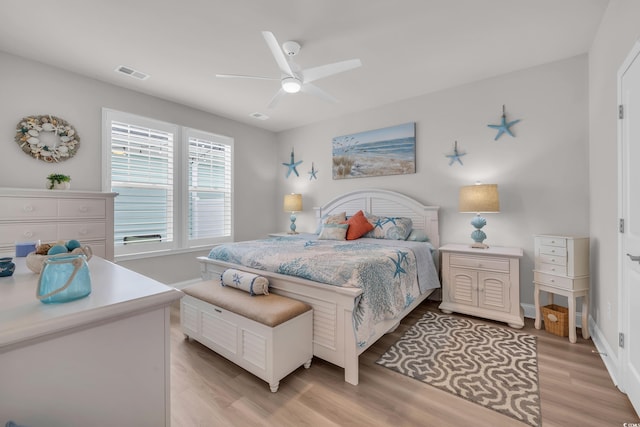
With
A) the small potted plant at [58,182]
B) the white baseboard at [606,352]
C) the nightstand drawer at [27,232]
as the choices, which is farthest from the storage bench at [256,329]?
the white baseboard at [606,352]

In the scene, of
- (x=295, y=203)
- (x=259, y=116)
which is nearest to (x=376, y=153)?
(x=295, y=203)

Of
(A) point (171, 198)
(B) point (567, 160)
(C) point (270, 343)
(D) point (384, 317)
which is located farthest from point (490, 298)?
(A) point (171, 198)

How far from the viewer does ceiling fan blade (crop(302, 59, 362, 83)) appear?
2.36 m

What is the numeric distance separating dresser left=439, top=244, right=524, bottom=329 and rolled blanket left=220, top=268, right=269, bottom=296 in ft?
6.83

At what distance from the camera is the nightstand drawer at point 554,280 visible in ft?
8.46

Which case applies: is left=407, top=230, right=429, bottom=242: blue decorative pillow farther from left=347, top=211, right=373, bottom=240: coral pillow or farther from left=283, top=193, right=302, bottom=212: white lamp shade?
left=283, top=193, right=302, bottom=212: white lamp shade

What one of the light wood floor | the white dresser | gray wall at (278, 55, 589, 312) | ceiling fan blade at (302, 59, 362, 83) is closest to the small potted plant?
the white dresser

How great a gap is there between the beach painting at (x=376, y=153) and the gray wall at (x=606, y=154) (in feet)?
6.08

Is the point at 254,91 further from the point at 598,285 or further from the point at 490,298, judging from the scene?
the point at 598,285

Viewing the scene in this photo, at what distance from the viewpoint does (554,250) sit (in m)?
2.67

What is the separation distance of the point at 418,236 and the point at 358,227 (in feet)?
2.56

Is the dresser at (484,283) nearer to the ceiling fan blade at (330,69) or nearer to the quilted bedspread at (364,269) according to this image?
the quilted bedspread at (364,269)

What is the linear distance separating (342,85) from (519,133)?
7.07 ft

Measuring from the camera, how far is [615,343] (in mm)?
2039
